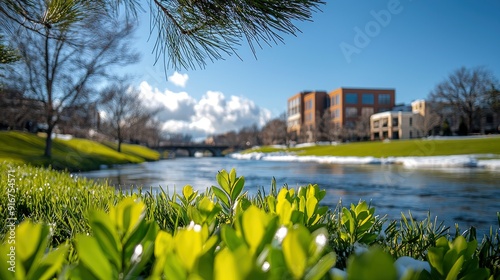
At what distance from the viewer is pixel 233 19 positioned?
2.76 metres

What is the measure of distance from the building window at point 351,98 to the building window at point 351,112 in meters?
1.46

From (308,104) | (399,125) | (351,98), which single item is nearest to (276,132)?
(308,104)

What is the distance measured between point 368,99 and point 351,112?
19.2 feet

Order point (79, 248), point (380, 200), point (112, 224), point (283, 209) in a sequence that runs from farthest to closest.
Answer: point (380, 200)
point (283, 209)
point (112, 224)
point (79, 248)

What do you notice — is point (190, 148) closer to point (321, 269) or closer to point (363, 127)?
point (363, 127)

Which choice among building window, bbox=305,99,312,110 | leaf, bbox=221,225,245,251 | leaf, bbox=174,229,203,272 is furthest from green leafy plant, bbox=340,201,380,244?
building window, bbox=305,99,312,110

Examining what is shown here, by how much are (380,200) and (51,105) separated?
17519 mm

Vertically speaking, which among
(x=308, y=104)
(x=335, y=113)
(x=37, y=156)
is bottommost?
(x=37, y=156)

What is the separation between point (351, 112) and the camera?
7244cm

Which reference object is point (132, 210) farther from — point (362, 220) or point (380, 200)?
point (380, 200)

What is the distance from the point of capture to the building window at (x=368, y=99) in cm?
7388

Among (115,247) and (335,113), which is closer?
(115,247)

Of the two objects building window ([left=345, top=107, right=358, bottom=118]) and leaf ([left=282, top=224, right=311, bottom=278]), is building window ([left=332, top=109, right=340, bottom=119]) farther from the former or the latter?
leaf ([left=282, top=224, right=311, bottom=278])

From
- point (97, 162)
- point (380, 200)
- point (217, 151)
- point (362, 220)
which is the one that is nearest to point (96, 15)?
point (362, 220)
